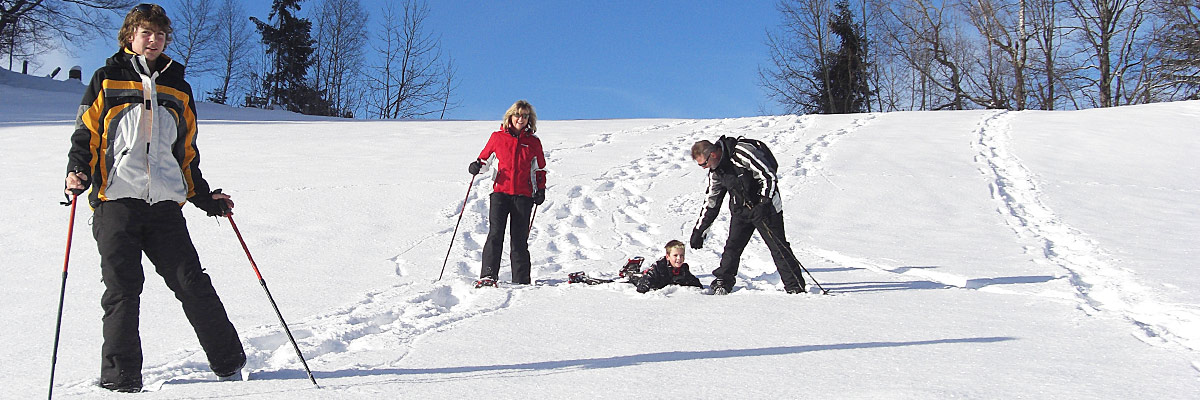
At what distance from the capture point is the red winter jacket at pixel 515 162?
530cm

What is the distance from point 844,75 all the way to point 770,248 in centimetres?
3120

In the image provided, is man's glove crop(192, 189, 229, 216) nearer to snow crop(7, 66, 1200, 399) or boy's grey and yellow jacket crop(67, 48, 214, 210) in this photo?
boy's grey and yellow jacket crop(67, 48, 214, 210)

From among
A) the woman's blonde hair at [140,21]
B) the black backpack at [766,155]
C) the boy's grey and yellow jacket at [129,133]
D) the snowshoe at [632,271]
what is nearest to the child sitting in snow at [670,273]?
the snowshoe at [632,271]

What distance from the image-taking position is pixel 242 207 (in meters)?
7.25

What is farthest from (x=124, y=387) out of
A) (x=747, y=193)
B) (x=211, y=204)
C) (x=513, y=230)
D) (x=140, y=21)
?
(x=747, y=193)

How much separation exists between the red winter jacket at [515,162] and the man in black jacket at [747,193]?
1200 mm

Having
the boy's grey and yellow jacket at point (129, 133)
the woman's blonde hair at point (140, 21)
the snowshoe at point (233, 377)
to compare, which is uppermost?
the woman's blonde hair at point (140, 21)

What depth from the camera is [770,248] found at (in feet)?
16.6

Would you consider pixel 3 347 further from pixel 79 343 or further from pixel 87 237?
pixel 87 237

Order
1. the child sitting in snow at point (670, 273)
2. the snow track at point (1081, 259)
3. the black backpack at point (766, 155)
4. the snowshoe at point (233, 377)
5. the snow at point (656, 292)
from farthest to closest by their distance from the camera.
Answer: the child sitting in snow at point (670, 273) < the black backpack at point (766, 155) < the snow track at point (1081, 259) < the snow at point (656, 292) < the snowshoe at point (233, 377)

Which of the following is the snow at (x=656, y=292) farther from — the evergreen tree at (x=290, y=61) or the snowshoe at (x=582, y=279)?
the evergreen tree at (x=290, y=61)

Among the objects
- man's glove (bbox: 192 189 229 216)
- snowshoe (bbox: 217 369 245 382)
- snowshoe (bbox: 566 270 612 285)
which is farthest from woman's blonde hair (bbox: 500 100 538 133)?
snowshoe (bbox: 217 369 245 382)

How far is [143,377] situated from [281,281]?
2.09 m

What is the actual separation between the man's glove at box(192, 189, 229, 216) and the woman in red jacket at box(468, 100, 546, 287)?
2300 millimetres
